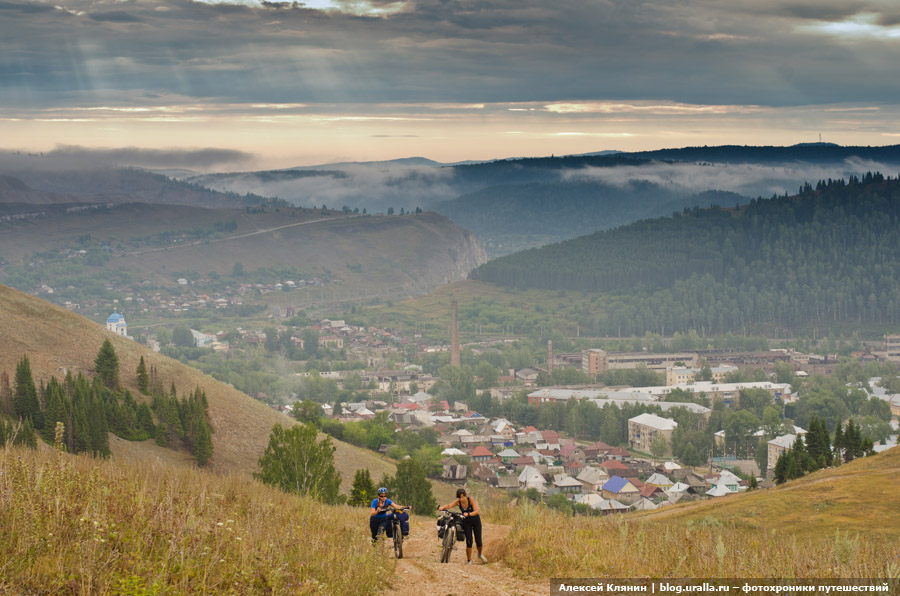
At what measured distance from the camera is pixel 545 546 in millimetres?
11969

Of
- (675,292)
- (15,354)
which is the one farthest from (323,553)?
(675,292)

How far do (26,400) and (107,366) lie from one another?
→ 24.5 ft

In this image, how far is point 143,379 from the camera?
40.5 metres

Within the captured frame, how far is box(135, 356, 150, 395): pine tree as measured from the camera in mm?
40250

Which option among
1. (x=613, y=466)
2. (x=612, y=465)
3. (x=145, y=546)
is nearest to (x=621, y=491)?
(x=613, y=466)

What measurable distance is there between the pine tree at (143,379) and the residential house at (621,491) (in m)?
26.8

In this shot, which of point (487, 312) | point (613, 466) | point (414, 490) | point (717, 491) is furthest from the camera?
point (487, 312)

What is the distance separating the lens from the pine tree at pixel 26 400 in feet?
104

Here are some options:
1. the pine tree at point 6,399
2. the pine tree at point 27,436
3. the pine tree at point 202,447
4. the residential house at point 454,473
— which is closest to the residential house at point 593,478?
the residential house at point 454,473

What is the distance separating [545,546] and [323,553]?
3.45 metres

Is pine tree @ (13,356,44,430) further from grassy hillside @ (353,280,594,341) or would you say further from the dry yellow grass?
grassy hillside @ (353,280,594,341)

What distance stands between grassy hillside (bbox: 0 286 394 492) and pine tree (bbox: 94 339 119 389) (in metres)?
0.68

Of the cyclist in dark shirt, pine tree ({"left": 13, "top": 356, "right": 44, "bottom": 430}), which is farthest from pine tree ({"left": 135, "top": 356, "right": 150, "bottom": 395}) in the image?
the cyclist in dark shirt

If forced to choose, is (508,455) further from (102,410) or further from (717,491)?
(102,410)
